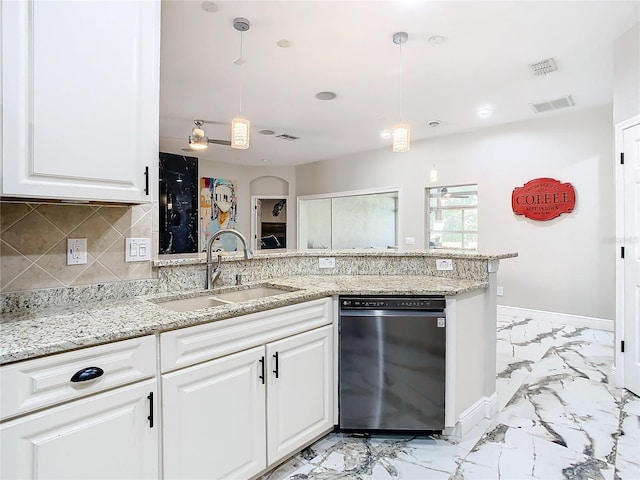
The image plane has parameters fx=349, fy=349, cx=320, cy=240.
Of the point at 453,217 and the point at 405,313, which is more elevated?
the point at 453,217

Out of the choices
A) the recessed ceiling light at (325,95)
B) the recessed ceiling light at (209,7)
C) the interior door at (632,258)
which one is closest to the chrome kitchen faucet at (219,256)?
the recessed ceiling light at (209,7)

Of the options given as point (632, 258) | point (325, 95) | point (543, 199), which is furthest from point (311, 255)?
point (543, 199)

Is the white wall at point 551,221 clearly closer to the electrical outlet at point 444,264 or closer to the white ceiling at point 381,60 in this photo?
the white ceiling at point 381,60

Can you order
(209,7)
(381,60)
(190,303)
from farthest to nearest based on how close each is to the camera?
(381,60) → (209,7) → (190,303)

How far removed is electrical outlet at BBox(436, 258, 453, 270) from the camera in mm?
2424

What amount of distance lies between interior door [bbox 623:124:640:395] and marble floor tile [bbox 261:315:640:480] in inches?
8.2

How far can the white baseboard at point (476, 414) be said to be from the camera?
2.11 metres

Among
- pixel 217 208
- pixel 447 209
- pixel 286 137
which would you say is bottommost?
pixel 447 209

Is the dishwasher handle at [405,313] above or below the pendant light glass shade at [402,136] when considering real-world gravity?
below

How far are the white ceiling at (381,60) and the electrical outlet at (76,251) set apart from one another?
65.6 inches

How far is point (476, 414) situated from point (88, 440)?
211cm

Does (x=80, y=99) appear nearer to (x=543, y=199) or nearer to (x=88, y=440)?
(x=88, y=440)

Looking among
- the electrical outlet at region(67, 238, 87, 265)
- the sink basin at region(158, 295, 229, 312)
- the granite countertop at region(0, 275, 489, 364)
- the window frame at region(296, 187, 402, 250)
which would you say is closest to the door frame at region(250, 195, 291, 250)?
the window frame at region(296, 187, 402, 250)

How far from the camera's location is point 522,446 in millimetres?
2014
